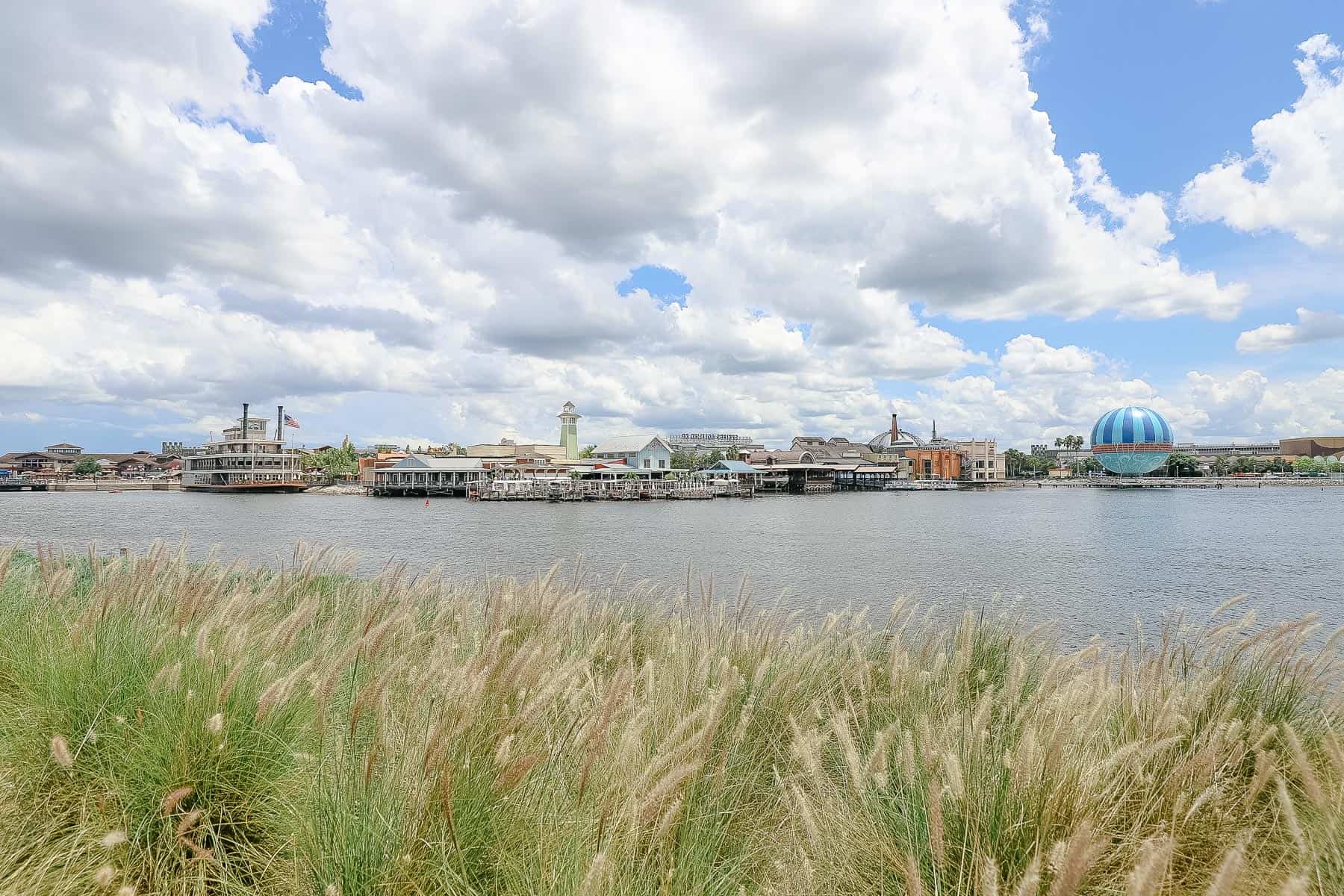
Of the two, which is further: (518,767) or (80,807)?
(80,807)

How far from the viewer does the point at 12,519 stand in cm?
4862

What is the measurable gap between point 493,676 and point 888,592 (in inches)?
746

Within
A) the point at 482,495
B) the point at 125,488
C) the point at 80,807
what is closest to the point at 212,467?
the point at 125,488

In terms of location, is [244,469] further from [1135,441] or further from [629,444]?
[1135,441]

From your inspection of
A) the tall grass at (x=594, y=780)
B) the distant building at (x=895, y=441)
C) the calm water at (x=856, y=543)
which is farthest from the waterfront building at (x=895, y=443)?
the tall grass at (x=594, y=780)

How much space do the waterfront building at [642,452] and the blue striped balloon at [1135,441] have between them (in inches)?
3517

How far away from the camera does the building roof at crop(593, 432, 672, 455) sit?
112562mm

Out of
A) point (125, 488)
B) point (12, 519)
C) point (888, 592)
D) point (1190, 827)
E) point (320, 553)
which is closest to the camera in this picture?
point (1190, 827)

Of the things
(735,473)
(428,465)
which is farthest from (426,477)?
(735,473)

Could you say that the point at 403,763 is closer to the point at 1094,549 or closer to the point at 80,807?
the point at 80,807

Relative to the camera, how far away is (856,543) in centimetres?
3756

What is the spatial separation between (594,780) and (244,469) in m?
123

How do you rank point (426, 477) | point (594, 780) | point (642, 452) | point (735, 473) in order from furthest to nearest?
point (642, 452) → point (735, 473) → point (426, 477) → point (594, 780)

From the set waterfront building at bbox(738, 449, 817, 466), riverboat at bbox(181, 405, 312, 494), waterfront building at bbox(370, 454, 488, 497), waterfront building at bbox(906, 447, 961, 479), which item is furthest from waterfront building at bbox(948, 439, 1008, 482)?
riverboat at bbox(181, 405, 312, 494)
